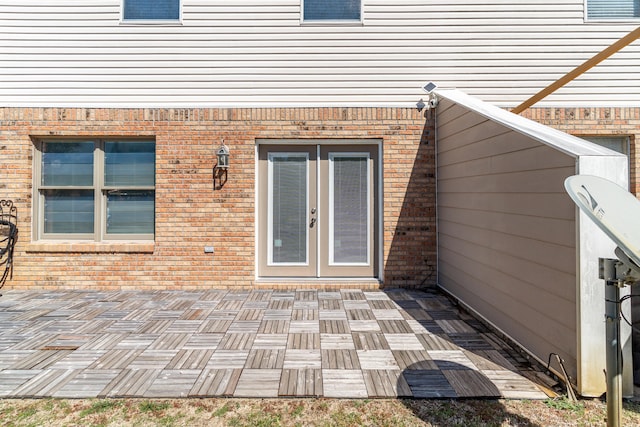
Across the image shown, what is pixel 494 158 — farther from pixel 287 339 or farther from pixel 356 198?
pixel 287 339

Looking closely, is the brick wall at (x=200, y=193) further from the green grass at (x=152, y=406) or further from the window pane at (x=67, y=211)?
the green grass at (x=152, y=406)

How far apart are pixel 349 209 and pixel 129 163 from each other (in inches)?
141

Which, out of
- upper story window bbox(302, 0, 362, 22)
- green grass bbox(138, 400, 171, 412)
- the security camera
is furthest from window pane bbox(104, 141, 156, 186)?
the security camera

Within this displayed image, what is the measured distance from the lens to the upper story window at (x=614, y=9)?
5254 millimetres

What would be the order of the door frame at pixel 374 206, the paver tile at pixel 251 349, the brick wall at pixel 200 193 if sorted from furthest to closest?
the door frame at pixel 374 206 → the brick wall at pixel 200 193 → the paver tile at pixel 251 349

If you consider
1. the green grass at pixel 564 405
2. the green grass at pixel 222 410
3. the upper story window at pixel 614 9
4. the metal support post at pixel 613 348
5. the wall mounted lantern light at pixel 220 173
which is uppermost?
the upper story window at pixel 614 9

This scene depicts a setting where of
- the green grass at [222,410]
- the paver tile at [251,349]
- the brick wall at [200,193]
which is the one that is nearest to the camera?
the green grass at [222,410]

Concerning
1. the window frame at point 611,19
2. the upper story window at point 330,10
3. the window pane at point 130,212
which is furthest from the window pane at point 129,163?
the window frame at point 611,19

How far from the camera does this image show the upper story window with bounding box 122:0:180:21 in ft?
17.6

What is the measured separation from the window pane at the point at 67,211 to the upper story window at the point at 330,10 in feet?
14.7

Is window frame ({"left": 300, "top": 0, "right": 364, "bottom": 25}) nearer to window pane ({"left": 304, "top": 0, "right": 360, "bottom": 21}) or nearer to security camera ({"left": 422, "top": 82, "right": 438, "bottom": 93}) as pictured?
window pane ({"left": 304, "top": 0, "right": 360, "bottom": 21})

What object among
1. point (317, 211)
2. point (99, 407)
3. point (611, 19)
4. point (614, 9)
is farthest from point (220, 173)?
point (614, 9)

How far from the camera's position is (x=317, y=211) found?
212 inches

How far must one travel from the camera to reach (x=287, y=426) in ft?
7.20
